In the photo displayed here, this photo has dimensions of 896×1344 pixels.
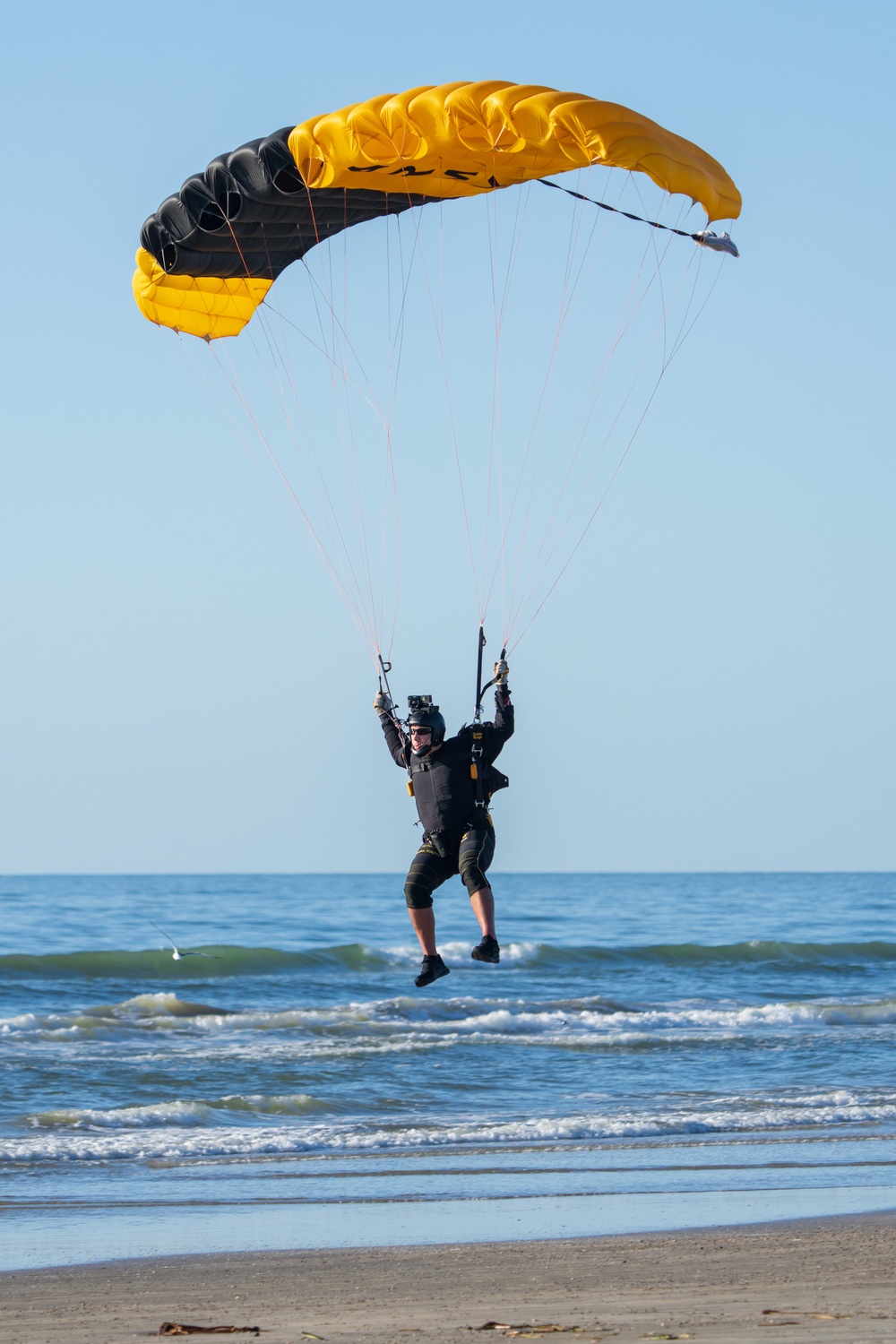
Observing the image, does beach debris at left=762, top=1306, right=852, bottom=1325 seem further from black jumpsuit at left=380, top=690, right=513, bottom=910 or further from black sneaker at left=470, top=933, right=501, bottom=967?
black jumpsuit at left=380, top=690, right=513, bottom=910

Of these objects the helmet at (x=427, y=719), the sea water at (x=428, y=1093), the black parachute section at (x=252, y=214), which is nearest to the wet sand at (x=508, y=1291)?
the sea water at (x=428, y=1093)

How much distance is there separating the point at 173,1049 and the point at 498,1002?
199 inches

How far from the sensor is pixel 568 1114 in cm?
1299

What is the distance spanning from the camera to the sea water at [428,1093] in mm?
9492

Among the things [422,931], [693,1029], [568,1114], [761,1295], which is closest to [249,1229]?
[422,931]

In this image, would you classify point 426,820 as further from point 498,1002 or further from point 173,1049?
point 498,1002

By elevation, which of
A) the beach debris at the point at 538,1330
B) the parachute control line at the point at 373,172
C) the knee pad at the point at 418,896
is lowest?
the beach debris at the point at 538,1330

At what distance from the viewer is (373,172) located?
10.1m

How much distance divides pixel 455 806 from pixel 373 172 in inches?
165

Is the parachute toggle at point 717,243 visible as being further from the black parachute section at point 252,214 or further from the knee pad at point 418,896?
the knee pad at point 418,896

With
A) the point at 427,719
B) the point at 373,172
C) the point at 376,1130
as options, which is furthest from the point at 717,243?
the point at 376,1130

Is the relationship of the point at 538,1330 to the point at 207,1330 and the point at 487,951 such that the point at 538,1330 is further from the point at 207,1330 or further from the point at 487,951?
the point at 487,951

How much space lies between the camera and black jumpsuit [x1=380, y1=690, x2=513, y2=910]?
32.1 feet

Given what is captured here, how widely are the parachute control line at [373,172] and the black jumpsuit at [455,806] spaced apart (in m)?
3.36
